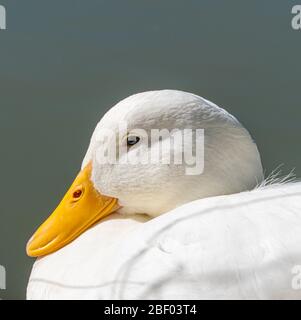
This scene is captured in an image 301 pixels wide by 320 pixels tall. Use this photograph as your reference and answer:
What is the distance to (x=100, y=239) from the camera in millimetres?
1419

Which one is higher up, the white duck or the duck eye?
the duck eye

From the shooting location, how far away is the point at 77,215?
5.00 feet

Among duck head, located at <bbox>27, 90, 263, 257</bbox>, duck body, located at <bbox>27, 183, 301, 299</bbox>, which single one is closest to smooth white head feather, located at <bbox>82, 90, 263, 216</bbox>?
duck head, located at <bbox>27, 90, 263, 257</bbox>

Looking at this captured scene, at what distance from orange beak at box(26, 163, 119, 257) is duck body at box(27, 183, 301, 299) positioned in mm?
175

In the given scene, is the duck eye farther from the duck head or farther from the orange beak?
the orange beak

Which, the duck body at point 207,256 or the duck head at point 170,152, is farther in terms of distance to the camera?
the duck head at point 170,152

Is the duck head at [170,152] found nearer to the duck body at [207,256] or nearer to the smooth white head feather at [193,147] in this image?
the smooth white head feather at [193,147]

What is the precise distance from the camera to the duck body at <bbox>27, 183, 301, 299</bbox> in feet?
3.69

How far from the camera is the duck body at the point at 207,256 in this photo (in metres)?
1.12

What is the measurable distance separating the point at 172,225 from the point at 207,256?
0.38 ft

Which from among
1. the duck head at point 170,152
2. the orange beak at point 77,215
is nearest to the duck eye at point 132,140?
the duck head at point 170,152
